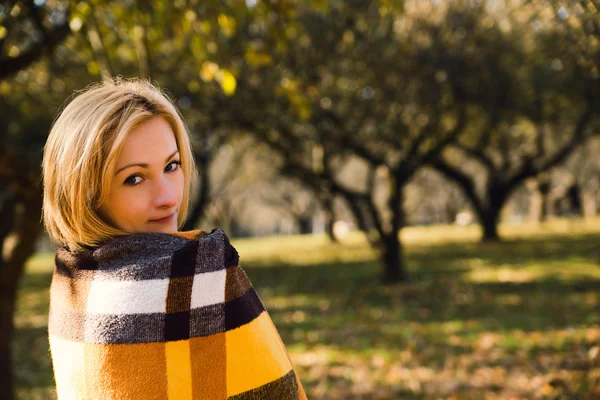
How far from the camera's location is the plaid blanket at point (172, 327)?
1245 millimetres

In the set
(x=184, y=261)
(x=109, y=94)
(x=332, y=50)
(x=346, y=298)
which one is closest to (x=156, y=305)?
(x=184, y=261)

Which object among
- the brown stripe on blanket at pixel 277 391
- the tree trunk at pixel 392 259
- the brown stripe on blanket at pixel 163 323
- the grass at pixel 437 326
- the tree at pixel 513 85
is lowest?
the grass at pixel 437 326

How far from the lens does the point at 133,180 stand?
1.44m

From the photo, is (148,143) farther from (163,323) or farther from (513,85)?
(513,85)

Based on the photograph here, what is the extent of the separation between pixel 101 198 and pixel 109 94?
0.28 meters

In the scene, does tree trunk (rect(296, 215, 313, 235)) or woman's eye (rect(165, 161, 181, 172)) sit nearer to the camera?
woman's eye (rect(165, 161, 181, 172))

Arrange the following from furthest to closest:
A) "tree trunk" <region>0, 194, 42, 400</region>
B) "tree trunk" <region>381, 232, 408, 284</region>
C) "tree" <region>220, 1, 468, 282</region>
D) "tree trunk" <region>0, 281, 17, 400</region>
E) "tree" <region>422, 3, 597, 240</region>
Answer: "tree" <region>422, 3, 597, 240</region>
"tree trunk" <region>381, 232, 408, 284</region>
"tree" <region>220, 1, 468, 282</region>
"tree trunk" <region>0, 281, 17, 400</region>
"tree trunk" <region>0, 194, 42, 400</region>

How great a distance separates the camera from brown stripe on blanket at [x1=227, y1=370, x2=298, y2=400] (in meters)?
1.29

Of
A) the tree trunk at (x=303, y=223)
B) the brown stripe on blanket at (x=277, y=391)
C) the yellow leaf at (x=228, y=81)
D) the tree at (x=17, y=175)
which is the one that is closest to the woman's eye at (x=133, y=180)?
the brown stripe on blanket at (x=277, y=391)

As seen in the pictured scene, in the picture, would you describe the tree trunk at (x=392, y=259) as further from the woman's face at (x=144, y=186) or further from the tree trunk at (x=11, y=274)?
the woman's face at (x=144, y=186)

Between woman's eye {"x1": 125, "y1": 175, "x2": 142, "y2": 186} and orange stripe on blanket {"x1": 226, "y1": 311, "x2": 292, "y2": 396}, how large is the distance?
0.46 meters

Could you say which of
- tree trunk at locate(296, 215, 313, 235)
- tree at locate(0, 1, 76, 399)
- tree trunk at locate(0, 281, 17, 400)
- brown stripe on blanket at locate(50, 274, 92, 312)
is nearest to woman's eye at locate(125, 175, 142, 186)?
brown stripe on blanket at locate(50, 274, 92, 312)

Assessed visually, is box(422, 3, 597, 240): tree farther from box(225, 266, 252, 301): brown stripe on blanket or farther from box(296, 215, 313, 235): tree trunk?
box(296, 215, 313, 235): tree trunk

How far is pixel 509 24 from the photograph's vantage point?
1504cm
